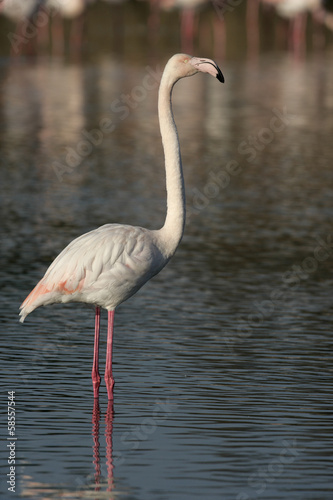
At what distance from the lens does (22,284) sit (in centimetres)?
1076

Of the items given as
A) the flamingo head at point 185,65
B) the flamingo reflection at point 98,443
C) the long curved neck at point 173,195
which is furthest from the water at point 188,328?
the flamingo head at point 185,65

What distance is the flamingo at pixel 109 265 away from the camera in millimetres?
7707

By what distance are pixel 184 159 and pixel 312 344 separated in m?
9.87

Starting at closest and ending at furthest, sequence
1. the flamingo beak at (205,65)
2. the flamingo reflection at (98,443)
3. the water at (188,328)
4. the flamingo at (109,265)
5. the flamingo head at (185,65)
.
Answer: the flamingo reflection at (98,443) → the water at (188,328) → the flamingo at (109,265) → the flamingo beak at (205,65) → the flamingo head at (185,65)

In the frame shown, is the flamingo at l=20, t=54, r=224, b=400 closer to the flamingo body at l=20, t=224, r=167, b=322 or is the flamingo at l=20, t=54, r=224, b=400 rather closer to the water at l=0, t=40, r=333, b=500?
the flamingo body at l=20, t=224, r=167, b=322

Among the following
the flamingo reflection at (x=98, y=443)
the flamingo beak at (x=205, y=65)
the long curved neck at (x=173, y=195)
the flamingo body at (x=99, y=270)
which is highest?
the flamingo beak at (x=205, y=65)

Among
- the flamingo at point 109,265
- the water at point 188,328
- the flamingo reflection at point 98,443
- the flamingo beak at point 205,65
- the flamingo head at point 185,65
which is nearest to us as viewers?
the flamingo reflection at point 98,443

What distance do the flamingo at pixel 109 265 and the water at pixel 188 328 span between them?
53 centimetres

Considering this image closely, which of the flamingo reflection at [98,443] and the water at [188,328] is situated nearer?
the flamingo reflection at [98,443]

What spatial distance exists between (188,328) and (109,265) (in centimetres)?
181

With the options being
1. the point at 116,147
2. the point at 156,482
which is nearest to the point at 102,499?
the point at 156,482

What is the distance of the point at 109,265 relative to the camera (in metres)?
7.73

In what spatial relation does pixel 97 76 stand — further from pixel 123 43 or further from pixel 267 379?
pixel 267 379

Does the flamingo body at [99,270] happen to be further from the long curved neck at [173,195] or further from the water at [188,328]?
the water at [188,328]
